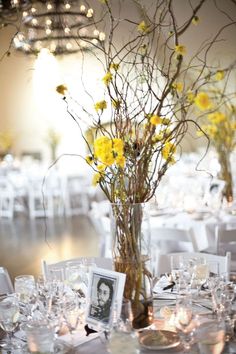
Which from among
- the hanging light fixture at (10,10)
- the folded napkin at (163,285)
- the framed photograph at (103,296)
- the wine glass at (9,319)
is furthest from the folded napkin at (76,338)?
the hanging light fixture at (10,10)

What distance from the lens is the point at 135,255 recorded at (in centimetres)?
173

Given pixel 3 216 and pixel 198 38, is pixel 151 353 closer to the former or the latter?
pixel 198 38

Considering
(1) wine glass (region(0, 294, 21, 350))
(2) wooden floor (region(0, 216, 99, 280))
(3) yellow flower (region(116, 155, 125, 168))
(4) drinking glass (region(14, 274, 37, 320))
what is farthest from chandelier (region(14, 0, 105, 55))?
(2) wooden floor (region(0, 216, 99, 280))

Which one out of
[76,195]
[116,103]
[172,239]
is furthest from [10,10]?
[76,195]

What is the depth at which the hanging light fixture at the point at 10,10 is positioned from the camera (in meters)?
2.68

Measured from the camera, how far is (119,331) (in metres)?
1.50

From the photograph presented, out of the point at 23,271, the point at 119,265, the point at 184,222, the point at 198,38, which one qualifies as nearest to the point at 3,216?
the point at 23,271

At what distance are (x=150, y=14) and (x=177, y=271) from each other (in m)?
1.21

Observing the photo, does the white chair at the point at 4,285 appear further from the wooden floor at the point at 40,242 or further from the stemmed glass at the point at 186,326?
the wooden floor at the point at 40,242

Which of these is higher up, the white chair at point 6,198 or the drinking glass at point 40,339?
the white chair at point 6,198

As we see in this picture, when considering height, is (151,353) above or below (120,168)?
below

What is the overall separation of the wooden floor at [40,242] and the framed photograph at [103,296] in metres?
2.63

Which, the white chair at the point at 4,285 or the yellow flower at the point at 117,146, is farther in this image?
the white chair at the point at 4,285

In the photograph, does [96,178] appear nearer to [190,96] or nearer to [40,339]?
[190,96]
